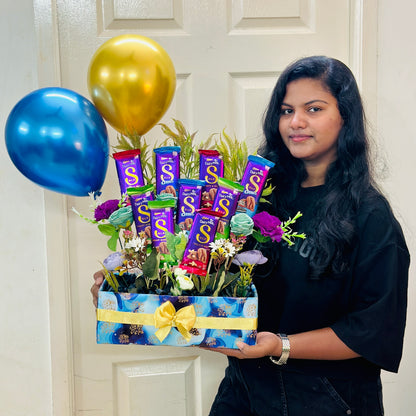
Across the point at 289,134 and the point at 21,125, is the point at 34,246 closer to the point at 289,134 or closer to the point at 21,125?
the point at 21,125

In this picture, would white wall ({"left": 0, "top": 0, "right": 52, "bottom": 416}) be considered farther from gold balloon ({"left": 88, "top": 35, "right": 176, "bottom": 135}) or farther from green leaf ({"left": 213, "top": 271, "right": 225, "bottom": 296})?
green leaf ({"left": 213, "top": 271, "right": 225, "bottom": 296})

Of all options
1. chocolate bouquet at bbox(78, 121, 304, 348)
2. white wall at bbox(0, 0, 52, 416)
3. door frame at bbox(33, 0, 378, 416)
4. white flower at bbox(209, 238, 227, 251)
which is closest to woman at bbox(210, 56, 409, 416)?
chocolate bouquet at bbox(78, 121, 304, 348)

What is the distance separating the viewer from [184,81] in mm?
1511

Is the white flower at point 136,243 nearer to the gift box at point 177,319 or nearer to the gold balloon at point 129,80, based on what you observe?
the gift box at point 177,319

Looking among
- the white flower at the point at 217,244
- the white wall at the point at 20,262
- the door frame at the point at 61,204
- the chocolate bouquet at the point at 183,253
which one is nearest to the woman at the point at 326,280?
the chocolate bouquet at the point at 183,253

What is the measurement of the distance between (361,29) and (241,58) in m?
0.38

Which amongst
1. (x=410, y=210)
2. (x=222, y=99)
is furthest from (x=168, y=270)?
(x=410, y=210)

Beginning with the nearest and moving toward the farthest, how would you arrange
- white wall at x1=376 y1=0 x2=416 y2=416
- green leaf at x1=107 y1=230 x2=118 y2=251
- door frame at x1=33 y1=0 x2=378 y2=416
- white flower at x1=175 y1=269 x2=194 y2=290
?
white flower at x1=175 y1=269 x2=194 y2=290 < green leaf at x1=107 y1=230 x2=118 y2=251 < door frame at x1=33 y1=0 x2=378 y2=416 < white wall at x1=376 y1=0 x2=416 y2=416

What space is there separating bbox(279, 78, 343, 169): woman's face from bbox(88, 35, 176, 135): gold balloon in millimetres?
305

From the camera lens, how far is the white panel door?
1.45 meters

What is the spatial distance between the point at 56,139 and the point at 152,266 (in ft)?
1.10

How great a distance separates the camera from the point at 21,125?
3.43 ft

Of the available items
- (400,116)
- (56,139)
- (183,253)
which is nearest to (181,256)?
(183,253)

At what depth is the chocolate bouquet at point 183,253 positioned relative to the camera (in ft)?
3.21
